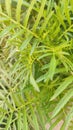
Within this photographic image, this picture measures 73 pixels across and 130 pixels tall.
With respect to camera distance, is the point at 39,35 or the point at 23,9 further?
the point at 23,9

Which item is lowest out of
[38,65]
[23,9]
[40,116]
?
[40,116]

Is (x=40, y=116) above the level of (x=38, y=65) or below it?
below

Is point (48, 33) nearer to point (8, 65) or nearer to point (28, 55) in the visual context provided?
point (28, 55)

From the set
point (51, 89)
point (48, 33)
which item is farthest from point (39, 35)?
point (51, 89)

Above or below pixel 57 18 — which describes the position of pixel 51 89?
below

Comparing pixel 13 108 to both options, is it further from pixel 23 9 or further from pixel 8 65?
pixel 23 9

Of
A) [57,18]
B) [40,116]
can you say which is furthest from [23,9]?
[40,116]
